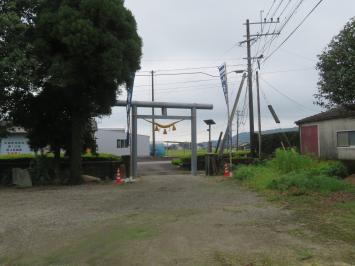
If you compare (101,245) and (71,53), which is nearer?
(101,245)

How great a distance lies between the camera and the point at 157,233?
9.26m

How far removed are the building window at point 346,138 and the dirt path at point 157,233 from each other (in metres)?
10.4

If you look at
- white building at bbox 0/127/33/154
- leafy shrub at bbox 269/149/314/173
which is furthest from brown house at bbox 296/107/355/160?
white building at bbox 0/127/33/154

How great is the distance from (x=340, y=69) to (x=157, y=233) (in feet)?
28.6

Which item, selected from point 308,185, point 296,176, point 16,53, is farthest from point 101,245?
point 16,53

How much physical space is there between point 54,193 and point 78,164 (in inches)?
172

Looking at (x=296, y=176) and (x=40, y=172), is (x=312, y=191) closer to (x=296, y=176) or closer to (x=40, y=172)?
(x=296, y=176)

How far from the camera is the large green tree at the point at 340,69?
1475 cm

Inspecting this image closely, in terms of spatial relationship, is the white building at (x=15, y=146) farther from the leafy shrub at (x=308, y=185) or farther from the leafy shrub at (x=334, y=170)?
the leafy shrub at (x=308, y=185)

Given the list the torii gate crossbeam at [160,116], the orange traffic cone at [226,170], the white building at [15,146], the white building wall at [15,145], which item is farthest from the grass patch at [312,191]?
the white building wall at [15,145]

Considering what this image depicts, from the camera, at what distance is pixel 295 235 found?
A: 8.79 metres

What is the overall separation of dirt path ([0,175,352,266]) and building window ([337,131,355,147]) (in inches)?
411

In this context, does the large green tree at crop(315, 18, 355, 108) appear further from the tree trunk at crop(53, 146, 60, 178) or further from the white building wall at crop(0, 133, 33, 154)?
the white building wall at crop(0, 133, 33, 154)

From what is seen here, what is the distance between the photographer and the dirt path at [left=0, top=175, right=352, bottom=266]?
7480 mm
